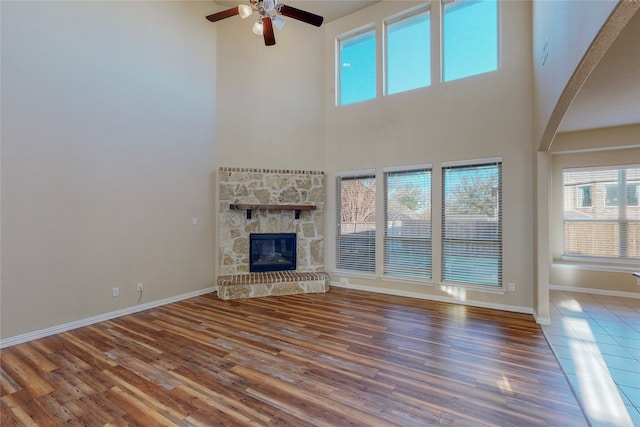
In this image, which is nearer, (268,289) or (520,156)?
(520,156)

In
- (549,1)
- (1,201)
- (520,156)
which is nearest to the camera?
(549,1)

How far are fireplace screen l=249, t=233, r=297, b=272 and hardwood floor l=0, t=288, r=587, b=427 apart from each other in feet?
4.90

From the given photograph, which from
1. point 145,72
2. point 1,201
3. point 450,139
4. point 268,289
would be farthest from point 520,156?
point 1,201

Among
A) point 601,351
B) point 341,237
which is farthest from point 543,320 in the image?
point 341,237

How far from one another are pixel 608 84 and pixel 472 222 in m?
2.14

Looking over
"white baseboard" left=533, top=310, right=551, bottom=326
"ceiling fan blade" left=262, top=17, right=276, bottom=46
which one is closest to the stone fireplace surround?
"ceiling fan blade" left=262, top=17, right=276, bottom=46

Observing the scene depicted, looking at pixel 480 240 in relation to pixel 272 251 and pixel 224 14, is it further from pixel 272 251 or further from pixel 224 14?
pixel 224 14

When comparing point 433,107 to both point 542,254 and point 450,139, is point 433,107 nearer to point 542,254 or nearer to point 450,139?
point 450,139

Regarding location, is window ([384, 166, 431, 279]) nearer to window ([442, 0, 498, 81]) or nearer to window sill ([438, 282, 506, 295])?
window sill ([438, 282, 506, 295])

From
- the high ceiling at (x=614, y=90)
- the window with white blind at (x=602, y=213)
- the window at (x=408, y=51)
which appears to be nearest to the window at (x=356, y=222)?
the window at (x=408, y=51)

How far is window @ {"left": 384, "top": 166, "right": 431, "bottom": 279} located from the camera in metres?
4.61

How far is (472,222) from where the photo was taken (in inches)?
168

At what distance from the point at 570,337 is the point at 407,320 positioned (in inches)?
68.5

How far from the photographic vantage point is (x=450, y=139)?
14.4ft
